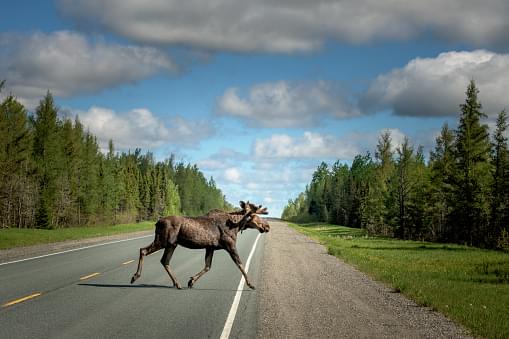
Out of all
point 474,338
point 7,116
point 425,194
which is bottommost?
point 474,338

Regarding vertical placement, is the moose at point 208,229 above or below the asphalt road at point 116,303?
above

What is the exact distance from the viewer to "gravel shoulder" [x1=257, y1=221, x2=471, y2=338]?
8523 mm

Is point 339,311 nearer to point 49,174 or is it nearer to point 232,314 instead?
point 232,314

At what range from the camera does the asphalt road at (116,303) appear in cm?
803

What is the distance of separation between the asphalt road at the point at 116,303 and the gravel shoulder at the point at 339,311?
1.60ft

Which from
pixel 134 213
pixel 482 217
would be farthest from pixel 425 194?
pixel 134 213

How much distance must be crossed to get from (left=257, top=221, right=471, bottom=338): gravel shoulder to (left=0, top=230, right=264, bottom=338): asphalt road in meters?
0.49

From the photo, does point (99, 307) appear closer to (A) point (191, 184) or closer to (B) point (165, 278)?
(B) point (165, 278)

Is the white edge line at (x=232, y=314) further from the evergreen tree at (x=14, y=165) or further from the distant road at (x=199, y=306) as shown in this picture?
the evergreen tree at (x=14, y=165)

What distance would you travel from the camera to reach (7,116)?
1807 inches

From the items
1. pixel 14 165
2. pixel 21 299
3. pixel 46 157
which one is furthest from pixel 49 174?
pixel 21 299

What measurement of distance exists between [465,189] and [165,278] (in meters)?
35.1

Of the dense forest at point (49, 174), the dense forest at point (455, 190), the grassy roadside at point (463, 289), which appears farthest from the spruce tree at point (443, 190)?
the dense forest at point (49, 174)

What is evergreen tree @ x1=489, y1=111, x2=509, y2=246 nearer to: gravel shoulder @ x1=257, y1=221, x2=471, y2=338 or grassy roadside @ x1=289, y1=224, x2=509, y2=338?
grassy roadside @ x1=289, y1=224, x2=509, y2=338
